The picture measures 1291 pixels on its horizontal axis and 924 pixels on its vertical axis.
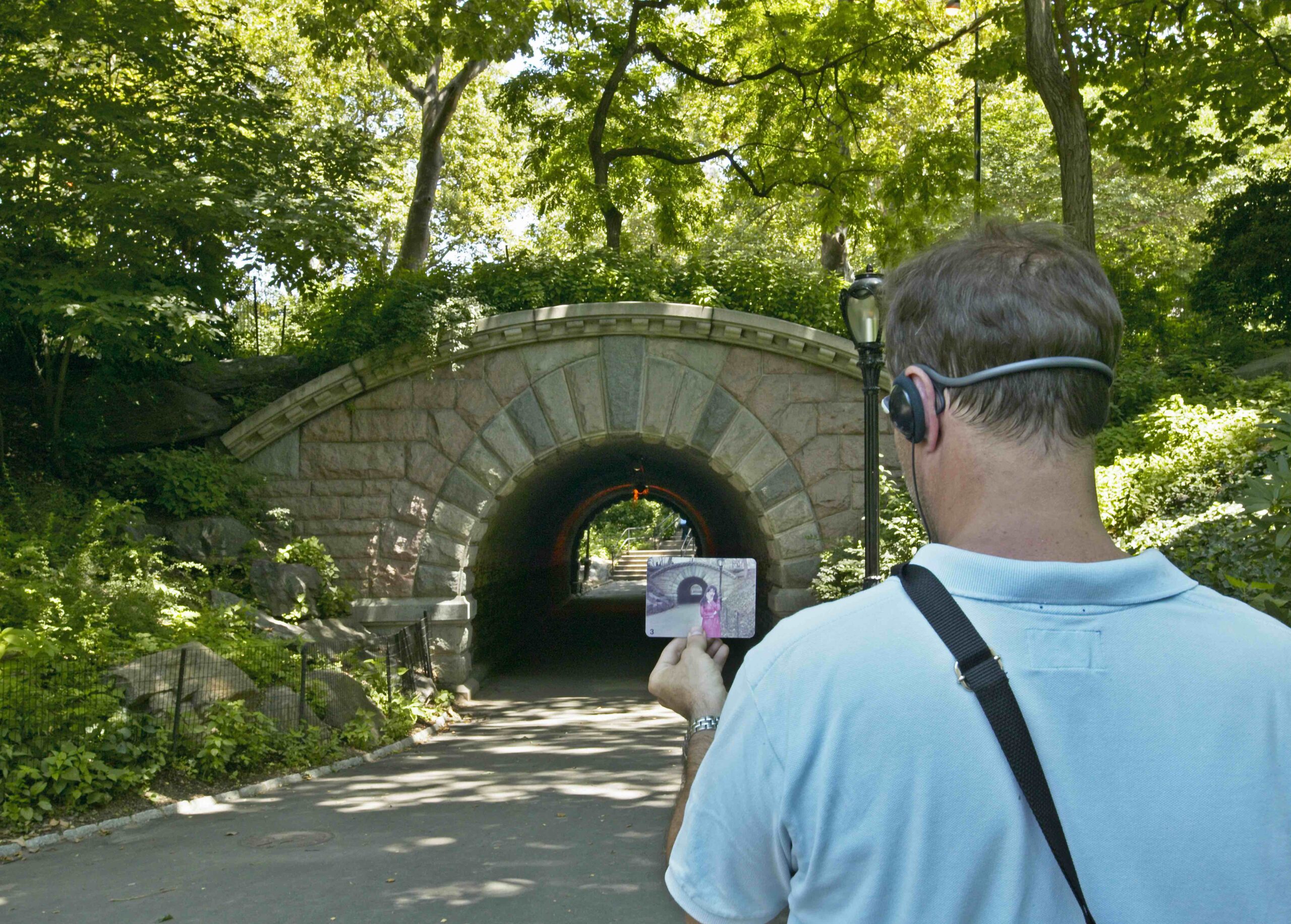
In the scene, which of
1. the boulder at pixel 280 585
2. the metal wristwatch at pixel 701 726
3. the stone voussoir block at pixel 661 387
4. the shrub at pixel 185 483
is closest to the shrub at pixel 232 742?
the boulder at pixel 280 585

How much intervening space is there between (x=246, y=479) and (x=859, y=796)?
12842 mm

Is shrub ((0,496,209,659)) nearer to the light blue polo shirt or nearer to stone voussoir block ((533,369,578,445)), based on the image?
stone voussoir block ((533,369,578,445))

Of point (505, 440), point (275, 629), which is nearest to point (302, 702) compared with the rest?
point (275, 629)

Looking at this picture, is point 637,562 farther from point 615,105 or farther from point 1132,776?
point 1132,776

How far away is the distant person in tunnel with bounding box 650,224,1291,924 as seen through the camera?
1.25 m

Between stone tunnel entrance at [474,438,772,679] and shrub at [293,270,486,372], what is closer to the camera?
shrub at [293,270,486,372]

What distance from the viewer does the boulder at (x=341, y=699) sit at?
10445 mm

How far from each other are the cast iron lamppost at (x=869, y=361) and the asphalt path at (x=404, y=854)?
2517mm

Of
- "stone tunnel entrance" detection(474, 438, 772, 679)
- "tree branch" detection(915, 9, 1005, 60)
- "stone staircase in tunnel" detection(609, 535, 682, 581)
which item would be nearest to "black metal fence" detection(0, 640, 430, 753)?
"stone tunnel entrance" detection(474, 438, 772, 679)

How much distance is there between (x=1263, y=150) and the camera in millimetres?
25797

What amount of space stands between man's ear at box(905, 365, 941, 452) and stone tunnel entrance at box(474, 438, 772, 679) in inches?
478

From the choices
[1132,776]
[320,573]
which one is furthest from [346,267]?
[1132,776]

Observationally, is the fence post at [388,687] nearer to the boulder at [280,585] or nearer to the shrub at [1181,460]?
the boulder at [280,585]

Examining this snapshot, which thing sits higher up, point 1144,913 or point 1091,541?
point 1091,541
